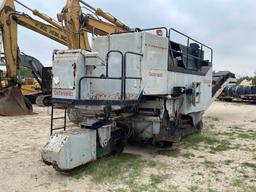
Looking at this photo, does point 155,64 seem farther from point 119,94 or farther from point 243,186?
point 243,186

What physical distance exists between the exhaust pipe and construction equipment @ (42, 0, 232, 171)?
7.67 m

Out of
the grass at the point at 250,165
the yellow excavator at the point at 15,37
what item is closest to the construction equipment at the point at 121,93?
the grass at the point at 250,165

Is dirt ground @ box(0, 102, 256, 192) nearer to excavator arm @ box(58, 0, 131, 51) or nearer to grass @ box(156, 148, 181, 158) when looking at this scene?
grass @ box(156, 148, 181, 158)

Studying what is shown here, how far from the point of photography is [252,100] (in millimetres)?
22781

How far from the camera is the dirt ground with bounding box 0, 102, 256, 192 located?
4.93 m

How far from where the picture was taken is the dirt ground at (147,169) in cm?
493

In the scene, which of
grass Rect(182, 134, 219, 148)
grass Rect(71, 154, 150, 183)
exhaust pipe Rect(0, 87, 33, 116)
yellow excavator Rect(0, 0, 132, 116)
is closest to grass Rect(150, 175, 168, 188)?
grass Rect(71, 154, 150, 183)

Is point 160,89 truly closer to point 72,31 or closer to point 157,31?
point 157,31

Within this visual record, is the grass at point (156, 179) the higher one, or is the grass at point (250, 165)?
the grass at point (250, 165)

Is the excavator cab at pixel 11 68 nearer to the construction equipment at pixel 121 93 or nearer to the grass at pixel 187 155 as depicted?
the construction equipment at pixel 121 93

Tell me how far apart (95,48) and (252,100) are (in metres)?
18.1

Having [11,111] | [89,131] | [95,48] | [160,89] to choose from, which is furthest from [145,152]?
[11,111]

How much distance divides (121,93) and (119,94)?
0.56m

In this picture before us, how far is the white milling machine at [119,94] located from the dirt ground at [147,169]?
303 mm
